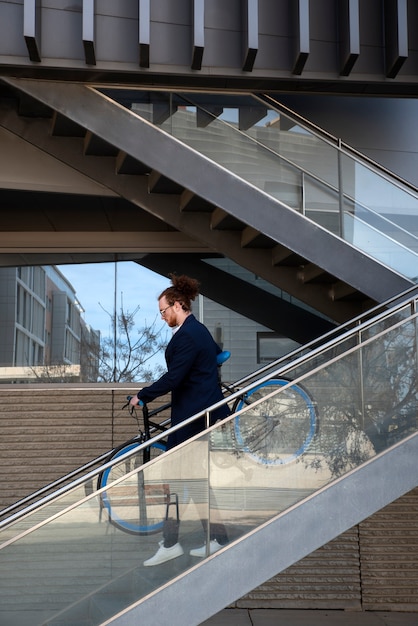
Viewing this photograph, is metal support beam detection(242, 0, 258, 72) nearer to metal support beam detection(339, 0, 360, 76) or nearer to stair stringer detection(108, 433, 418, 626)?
metal support beam detection(339, 0, 360, 76)

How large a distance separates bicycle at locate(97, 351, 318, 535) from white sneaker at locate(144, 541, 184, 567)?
5.2 inches

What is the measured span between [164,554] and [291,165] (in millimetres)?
3994

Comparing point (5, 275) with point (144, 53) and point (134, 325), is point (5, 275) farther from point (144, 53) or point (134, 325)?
point (144, 53)

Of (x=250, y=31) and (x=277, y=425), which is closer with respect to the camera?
(x=277, y=425)

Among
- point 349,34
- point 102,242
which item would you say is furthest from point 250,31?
point 102,242

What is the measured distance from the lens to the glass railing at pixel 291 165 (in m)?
7.59

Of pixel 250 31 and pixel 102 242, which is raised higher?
pixel 250 31

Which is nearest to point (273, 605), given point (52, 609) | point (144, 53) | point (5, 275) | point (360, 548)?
point (360, 548)

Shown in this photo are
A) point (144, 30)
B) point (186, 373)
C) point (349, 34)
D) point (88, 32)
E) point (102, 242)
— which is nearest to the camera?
Answer: point (186, 373)

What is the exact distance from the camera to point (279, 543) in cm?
525

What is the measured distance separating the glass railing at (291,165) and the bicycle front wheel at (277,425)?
2567 millimetres

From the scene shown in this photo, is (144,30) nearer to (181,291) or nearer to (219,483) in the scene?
(181,291)

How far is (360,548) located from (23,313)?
4.59 metres

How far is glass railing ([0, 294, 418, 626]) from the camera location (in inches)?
196
